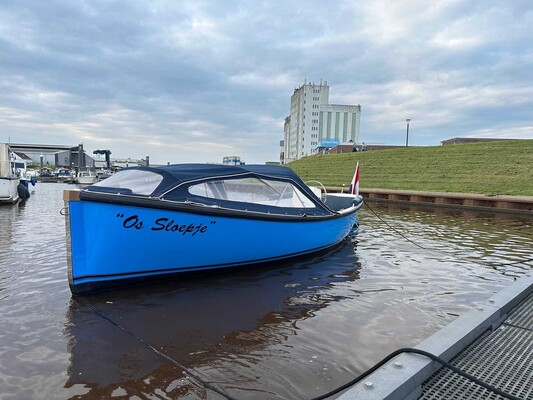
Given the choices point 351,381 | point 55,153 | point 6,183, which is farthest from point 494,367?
point 55,153

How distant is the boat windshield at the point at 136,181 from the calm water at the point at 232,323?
1.68 metres

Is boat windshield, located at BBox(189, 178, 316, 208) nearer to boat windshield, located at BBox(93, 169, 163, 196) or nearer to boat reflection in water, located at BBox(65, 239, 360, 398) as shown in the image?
boat windshield, located at BBox(93, 169, 163, 196)

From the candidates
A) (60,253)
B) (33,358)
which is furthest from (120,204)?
(60,253)

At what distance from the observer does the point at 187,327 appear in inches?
201

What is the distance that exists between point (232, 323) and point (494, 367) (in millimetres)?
3159

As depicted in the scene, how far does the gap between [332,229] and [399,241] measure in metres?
2.95

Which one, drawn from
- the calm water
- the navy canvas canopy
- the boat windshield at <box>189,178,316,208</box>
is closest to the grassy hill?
the calm water

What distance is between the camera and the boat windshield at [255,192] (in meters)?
7.12

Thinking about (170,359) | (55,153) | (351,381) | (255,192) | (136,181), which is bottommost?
(170,359)

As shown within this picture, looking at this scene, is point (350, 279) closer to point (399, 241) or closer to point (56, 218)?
point (399, 241)

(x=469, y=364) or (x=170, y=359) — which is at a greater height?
(x=469, y=364)

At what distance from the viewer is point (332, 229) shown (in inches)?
377

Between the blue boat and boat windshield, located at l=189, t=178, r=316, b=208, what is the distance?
21mm

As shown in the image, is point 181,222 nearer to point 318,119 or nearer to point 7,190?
point 7,190
